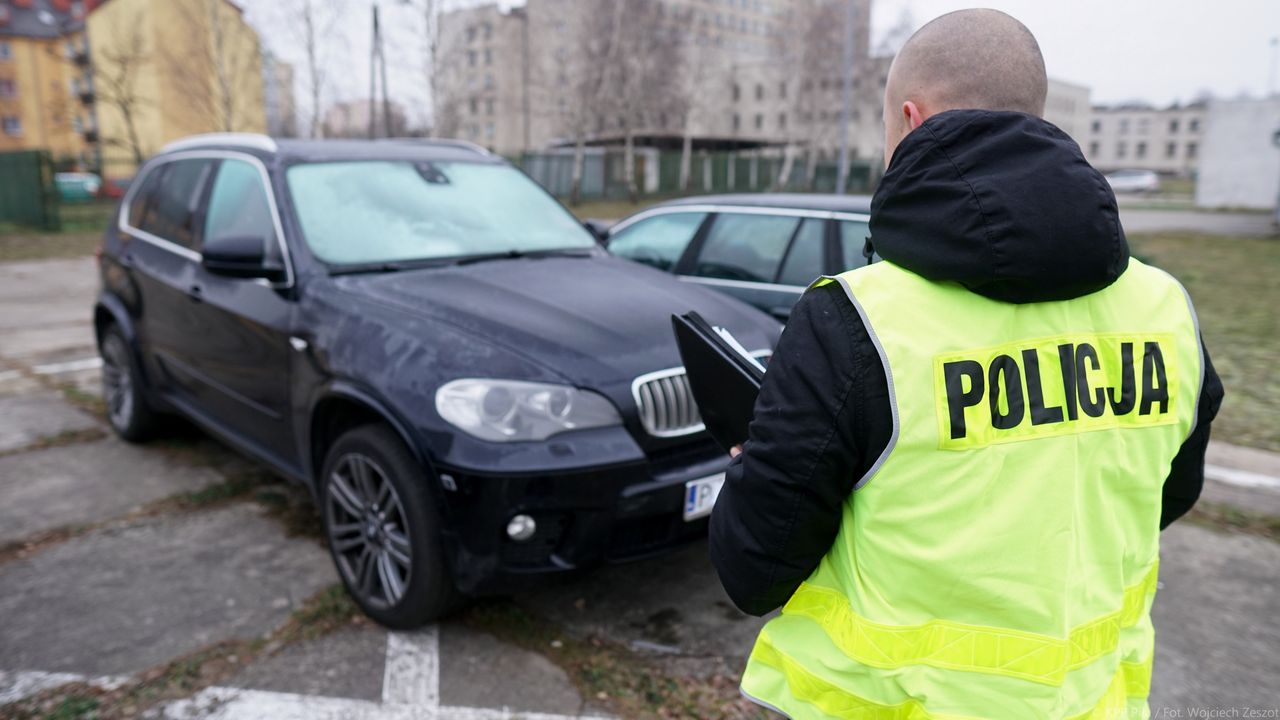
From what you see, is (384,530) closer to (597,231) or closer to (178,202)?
(597,231)

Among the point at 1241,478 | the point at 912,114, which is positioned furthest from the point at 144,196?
the point at 1241,478

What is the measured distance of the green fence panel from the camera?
20.9 m

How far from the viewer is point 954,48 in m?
1.35

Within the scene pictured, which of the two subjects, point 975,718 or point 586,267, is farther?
point 586,267

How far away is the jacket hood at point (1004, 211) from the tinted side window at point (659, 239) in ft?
13.7

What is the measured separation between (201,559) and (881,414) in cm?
346

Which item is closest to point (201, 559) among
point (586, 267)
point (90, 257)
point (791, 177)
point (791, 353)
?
point (586, 267)

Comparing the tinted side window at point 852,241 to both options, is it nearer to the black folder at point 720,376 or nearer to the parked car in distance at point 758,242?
the parked car in distance at point 758,242

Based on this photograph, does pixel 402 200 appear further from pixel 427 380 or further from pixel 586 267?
pixel 427 380

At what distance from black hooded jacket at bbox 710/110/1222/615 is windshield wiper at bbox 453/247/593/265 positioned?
2.74 meters

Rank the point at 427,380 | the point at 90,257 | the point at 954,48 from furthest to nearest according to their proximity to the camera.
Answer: the point at 90,257, the point at 427,380, the point at 954,48

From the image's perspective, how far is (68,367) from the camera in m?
7.42

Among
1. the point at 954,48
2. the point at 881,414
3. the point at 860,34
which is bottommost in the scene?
the point at 881,414

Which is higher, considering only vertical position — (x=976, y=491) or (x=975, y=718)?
(x=976, y=491)
